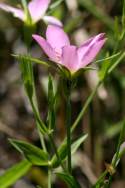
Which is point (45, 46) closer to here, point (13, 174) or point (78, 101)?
point (13, 174)

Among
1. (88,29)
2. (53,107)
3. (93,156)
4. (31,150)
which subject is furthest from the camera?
(88,29)

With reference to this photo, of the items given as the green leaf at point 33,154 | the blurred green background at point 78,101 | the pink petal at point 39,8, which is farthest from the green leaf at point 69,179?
the blurred green background at point 78,101

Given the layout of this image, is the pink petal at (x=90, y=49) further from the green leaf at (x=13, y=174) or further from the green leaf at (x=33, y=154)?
the green leaf at (x=13, y=174)

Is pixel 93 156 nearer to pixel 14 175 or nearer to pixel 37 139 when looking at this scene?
pixel 37 139

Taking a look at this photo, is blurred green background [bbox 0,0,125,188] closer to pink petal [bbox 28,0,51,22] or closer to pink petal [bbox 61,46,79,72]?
pink petal [bbox 28,0,51,22]

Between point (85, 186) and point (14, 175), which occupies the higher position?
point (14, 175)

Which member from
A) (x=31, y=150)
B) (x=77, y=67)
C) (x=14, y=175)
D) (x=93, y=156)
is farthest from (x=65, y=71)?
(x=93, y=156)

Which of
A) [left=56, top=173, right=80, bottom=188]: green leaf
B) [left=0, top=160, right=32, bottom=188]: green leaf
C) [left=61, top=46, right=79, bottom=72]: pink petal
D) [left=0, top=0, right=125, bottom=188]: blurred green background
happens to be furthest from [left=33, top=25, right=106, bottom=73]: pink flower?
[left=0, top=0, right=125, bottom=188]: blurred green background
